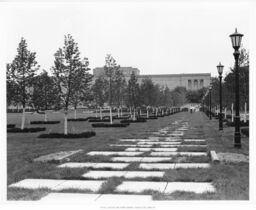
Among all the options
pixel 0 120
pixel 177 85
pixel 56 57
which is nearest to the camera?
pixel 0 120

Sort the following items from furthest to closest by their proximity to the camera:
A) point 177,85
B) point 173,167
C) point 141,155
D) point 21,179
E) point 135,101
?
point 177,85 → point 135,101 → point 141,155 → point 173,167 → point 21,179

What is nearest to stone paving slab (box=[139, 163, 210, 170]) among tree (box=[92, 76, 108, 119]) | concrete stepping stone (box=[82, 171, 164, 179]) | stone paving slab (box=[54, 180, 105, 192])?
concrete stepping stone (box=[82, 171, 164, 179])

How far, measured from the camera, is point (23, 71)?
24.3 metres

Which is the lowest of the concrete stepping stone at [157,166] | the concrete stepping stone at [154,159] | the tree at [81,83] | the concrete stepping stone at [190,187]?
the concrete stepping stone at [190,187]

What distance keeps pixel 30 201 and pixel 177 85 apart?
127108mm

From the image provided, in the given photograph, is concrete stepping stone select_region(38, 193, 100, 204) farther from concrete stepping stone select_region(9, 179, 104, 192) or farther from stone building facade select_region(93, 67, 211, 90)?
stone building facade select_region(93, 67, 211, 90)

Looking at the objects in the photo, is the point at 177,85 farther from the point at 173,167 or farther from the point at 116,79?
the point at 173,167

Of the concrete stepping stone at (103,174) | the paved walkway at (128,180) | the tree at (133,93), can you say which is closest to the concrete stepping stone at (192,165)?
the paved walkway at (128,180)

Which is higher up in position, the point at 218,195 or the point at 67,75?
the point at 67,75

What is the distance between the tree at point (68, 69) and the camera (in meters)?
20.3

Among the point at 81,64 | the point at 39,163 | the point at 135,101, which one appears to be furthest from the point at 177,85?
the point at 39,163

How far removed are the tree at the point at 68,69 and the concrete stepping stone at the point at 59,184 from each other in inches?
465

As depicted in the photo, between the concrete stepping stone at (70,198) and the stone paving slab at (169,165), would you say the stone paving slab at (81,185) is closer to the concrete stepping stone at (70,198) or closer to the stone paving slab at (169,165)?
the concrete stepping stone at (70,198)

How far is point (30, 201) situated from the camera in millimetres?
6836
